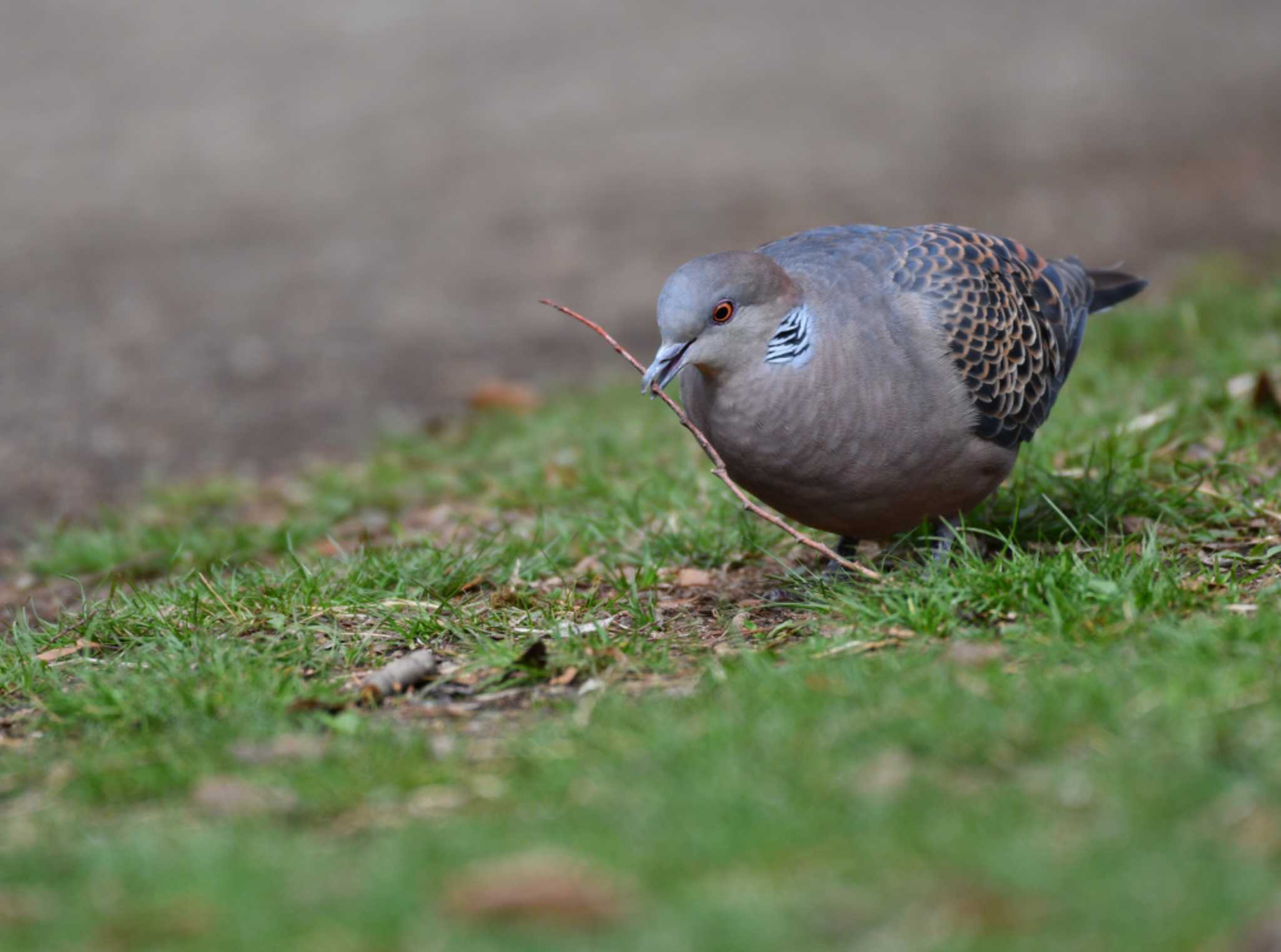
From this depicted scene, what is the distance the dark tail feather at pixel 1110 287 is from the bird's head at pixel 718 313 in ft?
5.86

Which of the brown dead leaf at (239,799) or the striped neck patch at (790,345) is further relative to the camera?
the striped neck patch at (790,345)

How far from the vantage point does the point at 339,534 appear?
617 centimetres

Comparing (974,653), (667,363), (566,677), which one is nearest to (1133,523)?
(974,653)

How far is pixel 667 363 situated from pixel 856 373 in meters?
0.54

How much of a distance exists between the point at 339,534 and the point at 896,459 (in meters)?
2.76

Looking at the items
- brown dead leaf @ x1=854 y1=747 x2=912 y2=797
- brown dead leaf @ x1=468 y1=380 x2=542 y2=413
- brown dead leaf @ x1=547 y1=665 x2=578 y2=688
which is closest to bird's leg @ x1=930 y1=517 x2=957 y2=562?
brown dead leaf @ x1=547 y1=665 x2=578 y2=688

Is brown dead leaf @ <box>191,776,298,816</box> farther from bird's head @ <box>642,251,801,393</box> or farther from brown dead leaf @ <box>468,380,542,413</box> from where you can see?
brown dead leaf @ <box>468,380,542,413</box>

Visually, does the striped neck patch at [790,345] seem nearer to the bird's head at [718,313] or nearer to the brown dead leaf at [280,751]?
the bird's head at [718,313]

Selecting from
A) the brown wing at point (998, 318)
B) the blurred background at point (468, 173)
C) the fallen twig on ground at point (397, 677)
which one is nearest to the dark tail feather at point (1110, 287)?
the brown wing at point (998, 318)

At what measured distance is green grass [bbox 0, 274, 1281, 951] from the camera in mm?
2346

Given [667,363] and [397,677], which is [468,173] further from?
[397,677]

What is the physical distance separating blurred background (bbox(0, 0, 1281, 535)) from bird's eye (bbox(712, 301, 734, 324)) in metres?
4.09

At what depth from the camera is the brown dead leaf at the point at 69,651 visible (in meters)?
4.25

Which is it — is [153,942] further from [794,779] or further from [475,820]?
[794,779]
